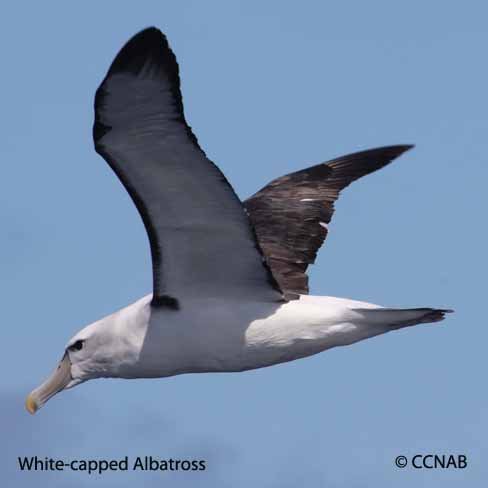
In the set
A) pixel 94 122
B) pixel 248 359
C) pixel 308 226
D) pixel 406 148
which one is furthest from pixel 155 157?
pixel 406 148

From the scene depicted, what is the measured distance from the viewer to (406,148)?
54.3 feet

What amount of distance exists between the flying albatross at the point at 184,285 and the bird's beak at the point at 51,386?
12 millimetres

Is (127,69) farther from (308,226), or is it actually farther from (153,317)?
(308,226)

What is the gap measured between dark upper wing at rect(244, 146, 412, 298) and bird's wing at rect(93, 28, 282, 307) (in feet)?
3.26

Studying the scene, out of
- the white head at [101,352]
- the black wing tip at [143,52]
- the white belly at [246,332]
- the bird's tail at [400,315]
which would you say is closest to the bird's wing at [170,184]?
the black wing tip at [143,52]

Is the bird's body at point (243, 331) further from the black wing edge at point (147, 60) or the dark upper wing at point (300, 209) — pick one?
the black wing edge at point (147, 60)

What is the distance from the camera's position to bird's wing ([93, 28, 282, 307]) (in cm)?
1019

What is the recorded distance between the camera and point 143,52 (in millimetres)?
10047

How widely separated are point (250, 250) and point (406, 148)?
520 centimetres

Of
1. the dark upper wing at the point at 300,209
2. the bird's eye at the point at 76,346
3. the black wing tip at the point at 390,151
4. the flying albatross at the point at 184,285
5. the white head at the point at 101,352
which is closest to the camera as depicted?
the flying albatross at the point at 184,285

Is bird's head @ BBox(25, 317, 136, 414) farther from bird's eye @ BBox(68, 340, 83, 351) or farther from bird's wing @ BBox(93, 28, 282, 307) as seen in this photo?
bird's wing @ BBox(93, 28, 282, 307)

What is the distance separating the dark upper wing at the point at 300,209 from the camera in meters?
13.9

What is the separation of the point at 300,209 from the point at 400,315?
3292mm

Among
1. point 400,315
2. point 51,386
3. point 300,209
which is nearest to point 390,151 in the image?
point 300,209
